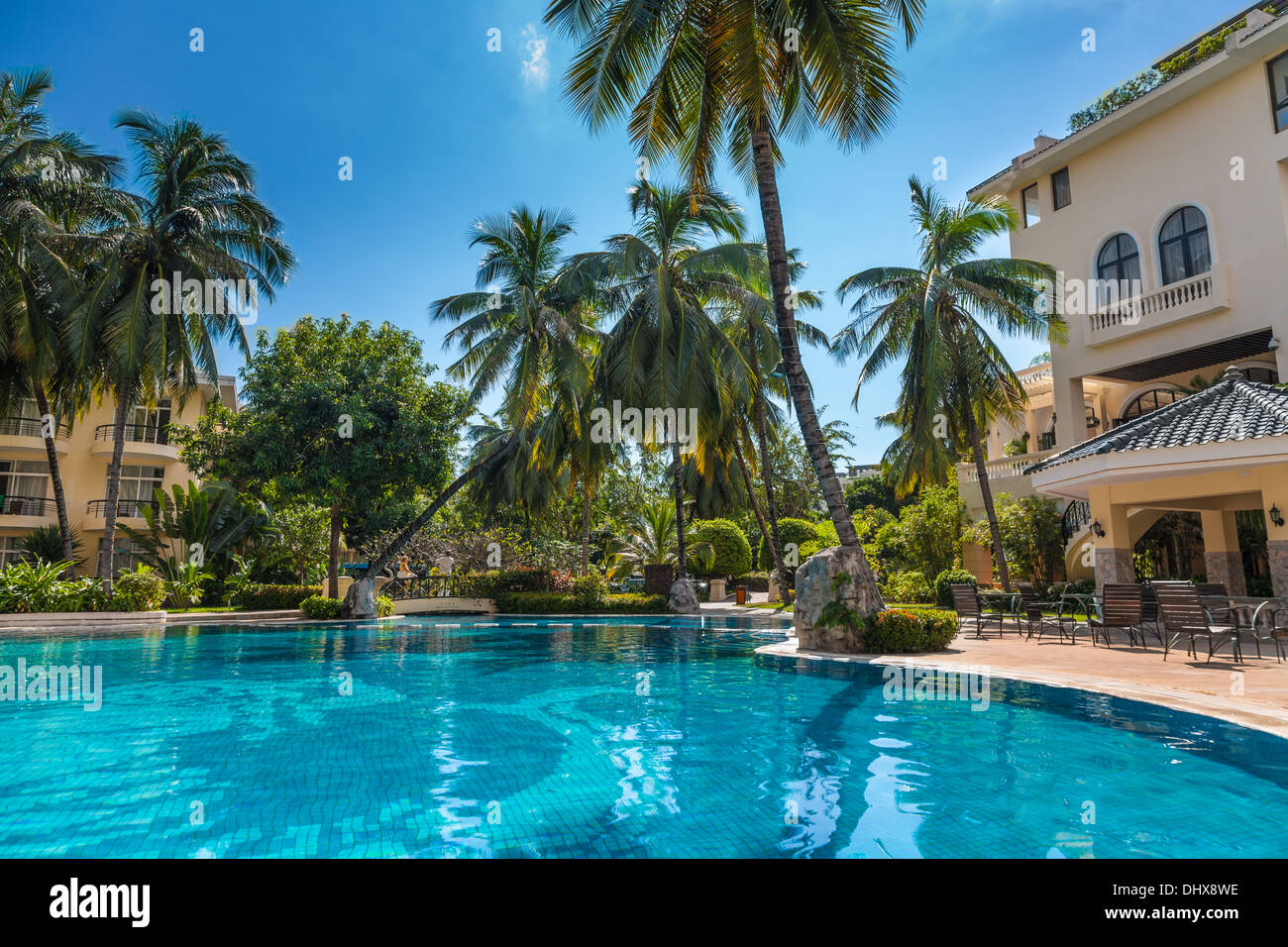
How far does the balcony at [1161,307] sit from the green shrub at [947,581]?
294 inches

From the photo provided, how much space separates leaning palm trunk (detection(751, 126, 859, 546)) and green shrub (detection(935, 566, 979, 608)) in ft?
32.3

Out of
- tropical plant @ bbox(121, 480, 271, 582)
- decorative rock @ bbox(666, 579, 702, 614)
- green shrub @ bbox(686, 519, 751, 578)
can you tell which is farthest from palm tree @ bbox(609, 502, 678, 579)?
tropical plant @ bbox(121, 480, 271, 582)

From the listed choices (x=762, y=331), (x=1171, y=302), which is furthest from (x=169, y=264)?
(x=1171, y=302)

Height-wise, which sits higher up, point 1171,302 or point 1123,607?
point 1171,302

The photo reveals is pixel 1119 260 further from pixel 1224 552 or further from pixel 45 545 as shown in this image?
pixel 45 545

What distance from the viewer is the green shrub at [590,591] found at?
23.5 metres

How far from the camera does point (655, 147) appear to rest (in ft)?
42.4

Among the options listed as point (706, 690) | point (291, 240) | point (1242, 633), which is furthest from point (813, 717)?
point (291, 240)

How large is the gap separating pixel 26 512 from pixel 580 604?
25.9 m

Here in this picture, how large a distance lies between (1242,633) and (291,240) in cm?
2753

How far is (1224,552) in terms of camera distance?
15586 mm

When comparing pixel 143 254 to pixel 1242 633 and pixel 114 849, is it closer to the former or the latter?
pixel 114 849

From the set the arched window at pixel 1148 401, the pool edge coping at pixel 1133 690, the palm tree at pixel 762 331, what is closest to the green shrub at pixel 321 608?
the palm tree at pixel 762 331

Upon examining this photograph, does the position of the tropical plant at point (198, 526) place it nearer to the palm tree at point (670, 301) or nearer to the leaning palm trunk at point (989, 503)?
the palm tree at point (670, 301)
